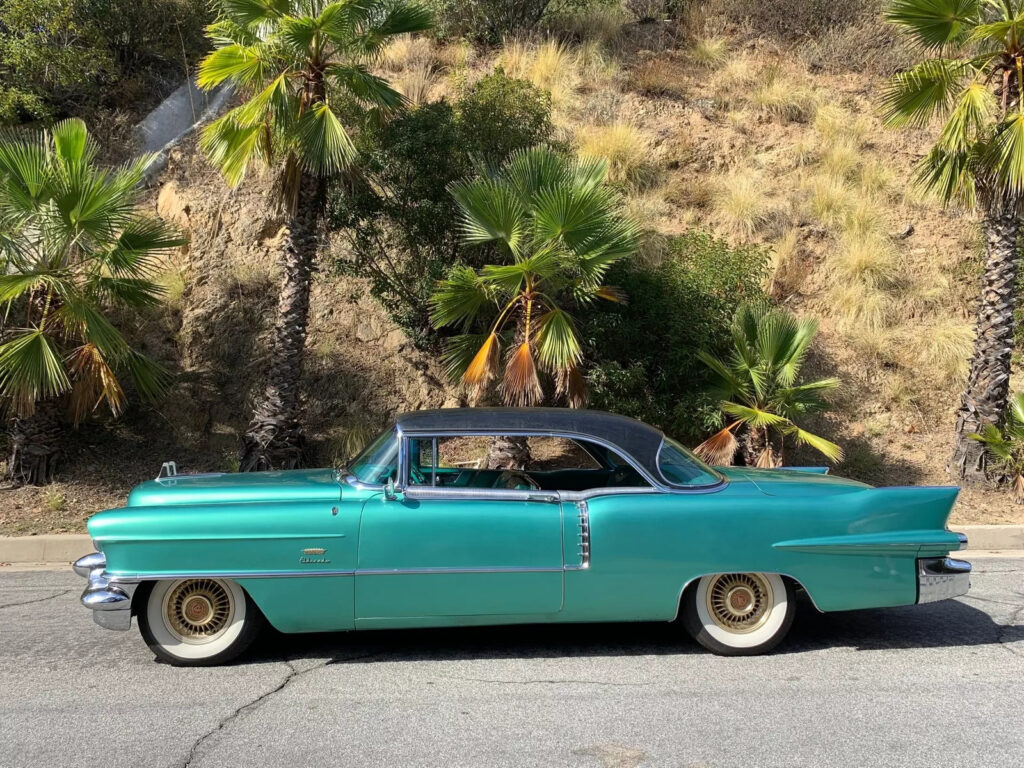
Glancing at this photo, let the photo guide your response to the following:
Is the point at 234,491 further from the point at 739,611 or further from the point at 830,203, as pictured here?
the point at 830,203

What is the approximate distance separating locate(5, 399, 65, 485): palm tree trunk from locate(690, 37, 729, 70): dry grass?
1570 centimetres

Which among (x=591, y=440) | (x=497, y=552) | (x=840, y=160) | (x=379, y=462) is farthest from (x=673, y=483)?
(x=840, y=160)

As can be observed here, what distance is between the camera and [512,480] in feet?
18.1

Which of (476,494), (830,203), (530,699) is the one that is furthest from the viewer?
(830,203)

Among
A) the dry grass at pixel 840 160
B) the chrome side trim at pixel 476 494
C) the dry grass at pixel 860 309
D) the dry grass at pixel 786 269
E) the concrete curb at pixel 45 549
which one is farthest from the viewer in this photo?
the dry grass at pixel 840 160

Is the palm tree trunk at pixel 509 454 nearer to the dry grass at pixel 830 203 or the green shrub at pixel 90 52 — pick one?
the dry grass at pixel 830 203

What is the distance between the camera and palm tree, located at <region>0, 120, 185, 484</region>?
354 inches

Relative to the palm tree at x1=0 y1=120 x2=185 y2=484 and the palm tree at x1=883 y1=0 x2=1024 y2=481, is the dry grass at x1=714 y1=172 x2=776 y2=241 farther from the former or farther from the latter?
the palm tree at x1=0 y1=120 x2=185 y2=484

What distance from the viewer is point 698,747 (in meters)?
3.98

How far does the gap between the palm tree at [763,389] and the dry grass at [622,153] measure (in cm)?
600

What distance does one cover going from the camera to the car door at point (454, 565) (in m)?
4.92

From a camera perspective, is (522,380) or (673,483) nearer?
(673,483)

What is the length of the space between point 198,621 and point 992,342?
31.4 ft

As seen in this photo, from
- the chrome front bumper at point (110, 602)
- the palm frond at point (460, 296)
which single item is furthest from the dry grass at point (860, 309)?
the chrome front bumper at point (110, 602)
